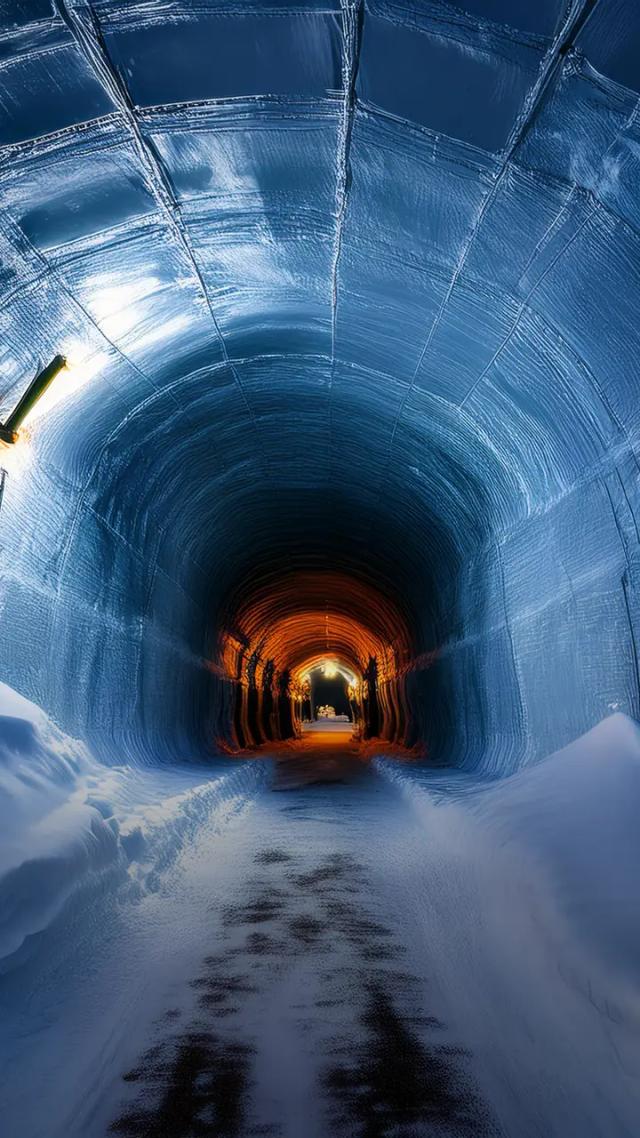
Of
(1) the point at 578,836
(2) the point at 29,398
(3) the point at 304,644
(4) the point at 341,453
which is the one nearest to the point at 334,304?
(2) the point at 29,398

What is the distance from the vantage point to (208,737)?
49.5 ft

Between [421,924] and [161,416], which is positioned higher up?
[161,416]

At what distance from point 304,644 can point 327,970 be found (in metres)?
25.5

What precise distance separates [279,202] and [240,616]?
13.8m

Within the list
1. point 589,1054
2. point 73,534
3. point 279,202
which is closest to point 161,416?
point 73,534

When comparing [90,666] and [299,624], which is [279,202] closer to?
[90,666]

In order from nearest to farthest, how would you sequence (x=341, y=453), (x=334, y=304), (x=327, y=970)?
(x=327, y=970) < (x=334, y=304) < (x=341, y=453)

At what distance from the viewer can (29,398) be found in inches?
221

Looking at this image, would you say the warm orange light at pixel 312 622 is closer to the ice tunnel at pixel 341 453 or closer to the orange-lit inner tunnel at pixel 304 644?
the orange-lit inner tunnel at pixel 304 644

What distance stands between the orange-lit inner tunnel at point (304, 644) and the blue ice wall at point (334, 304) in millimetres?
7667

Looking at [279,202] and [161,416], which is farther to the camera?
[161,416]

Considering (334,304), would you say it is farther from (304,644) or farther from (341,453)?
(304,644)

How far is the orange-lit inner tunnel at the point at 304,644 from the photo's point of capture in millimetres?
18125

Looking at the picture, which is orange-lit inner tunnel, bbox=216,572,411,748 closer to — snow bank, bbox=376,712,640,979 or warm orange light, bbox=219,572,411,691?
warm orange light, bbox=219,572,411,691
